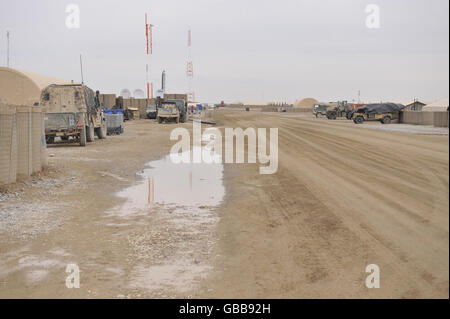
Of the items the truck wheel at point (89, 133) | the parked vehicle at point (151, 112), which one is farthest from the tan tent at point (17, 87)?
the truck wheel at point (89, 133)

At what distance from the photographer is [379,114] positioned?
4266cm

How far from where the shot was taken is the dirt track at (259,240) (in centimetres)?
258

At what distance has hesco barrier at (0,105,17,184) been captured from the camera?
1055 cm

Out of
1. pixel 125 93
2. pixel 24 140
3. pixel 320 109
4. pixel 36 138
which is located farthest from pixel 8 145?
pixel 125 93

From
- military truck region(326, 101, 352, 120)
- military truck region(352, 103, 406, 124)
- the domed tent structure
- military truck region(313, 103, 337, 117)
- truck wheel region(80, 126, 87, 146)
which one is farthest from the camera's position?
the domed tent structure

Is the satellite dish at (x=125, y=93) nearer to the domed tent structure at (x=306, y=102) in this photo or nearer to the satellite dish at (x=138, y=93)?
the satellite dish at (x=138, y=93)

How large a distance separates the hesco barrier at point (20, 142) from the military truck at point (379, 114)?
111ft

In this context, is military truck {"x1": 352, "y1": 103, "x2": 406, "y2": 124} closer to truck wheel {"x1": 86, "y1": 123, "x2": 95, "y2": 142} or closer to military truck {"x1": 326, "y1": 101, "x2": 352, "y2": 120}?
military truck {"x1": 326, "y1": 101, "x2": 352, "y2": 120}

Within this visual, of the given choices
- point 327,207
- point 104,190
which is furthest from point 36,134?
point 327,207

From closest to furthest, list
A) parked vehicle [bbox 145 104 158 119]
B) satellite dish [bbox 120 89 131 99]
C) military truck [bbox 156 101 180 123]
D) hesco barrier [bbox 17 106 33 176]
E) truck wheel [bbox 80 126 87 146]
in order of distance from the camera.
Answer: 1. hesco barrier [bbox 17 106 33 176]
2. truck wheel [bbox 80 126 87 146]
3. military truck [bbox 156 101 180 123]
4. parked vehicle [bbox 145 104 158 119]
5. satellite dish [bbox 120 89 131 99]

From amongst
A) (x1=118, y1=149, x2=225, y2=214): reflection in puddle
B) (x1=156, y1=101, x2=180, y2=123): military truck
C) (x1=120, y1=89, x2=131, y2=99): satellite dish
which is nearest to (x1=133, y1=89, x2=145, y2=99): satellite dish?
(x1=120, y1=89, x2=131, y2=99): satellite dish
